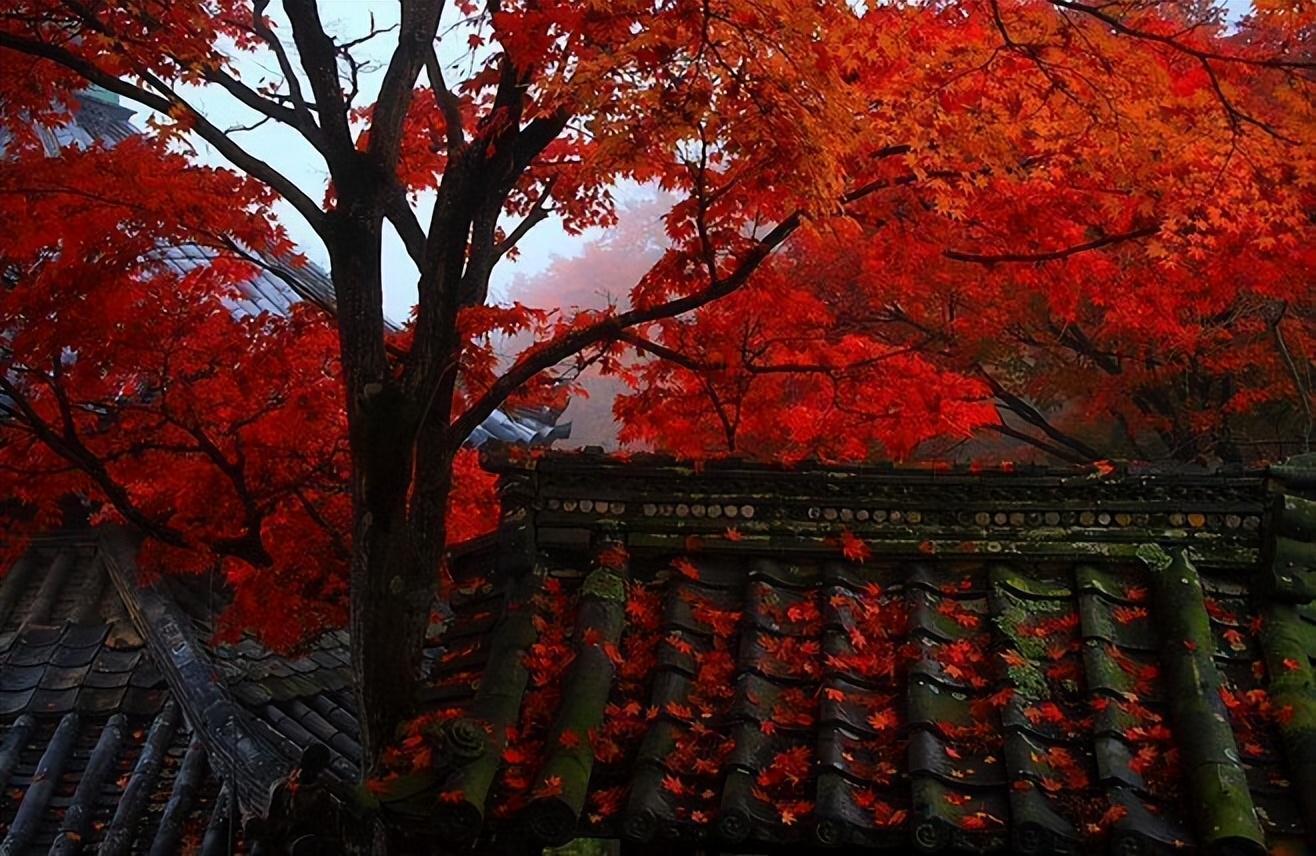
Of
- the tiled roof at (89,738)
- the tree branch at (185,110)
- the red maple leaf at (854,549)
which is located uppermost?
the tree branch at (185,110)

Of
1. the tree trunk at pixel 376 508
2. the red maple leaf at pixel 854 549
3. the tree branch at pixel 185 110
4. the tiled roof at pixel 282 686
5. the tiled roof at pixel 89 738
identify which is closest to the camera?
the red maple leaf at pixel 854 549

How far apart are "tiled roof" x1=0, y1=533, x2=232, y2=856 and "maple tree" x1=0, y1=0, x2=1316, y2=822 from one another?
853 mm

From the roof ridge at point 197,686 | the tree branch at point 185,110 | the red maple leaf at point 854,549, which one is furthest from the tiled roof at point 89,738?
the red maple leaf at point 854,549

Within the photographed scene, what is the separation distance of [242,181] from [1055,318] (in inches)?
Answer: 505

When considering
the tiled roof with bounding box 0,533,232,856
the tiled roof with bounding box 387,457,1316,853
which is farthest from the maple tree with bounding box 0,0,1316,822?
the tiled roof with bounding box 387,457,1316,853

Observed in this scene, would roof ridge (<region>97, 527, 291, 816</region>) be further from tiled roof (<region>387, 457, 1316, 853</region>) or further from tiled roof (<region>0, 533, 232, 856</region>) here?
tiled roof (<region>387, 457, 1316, 853</region>)

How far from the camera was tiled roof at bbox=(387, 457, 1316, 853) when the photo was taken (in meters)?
4.50

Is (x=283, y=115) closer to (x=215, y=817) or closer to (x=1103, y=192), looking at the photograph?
(x=215, y=817)

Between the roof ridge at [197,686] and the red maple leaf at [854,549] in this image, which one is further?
the roof ridge at [197,686]

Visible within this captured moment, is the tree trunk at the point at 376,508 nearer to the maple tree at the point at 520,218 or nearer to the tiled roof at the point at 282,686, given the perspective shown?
the maple tree at the point at 520,218

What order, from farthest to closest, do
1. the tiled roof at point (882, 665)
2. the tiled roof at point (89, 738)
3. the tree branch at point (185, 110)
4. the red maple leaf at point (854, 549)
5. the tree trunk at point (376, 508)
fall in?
the tiled roof at point (89, 738), the tree branch at point (185, 110), the tree trunk at point (376, 508), the red maple leaf at point (854, 549), the tiled roof at point (882, 665)

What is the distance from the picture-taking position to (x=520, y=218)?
1098 centimetres

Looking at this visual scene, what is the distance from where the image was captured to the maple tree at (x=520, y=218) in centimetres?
679

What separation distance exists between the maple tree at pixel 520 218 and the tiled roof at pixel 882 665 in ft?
5.31
